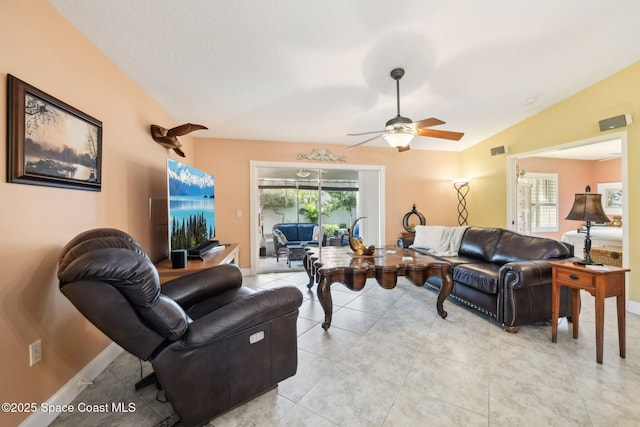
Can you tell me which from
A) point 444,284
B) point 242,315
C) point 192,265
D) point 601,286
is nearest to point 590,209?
point 601,286

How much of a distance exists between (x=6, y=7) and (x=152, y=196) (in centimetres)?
176

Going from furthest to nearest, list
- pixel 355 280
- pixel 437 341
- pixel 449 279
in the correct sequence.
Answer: pixel 449 279 < pixel 355 280 < pixel 437 341

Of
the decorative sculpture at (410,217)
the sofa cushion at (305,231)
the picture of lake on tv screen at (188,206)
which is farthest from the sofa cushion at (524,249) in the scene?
the picture of lake on tv screen at (188,206)

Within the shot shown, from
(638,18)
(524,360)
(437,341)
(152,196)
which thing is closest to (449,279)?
(437,341)

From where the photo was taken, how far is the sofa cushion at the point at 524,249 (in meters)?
2.74

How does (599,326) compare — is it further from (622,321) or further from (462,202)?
(462,202)

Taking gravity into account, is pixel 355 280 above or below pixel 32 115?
below

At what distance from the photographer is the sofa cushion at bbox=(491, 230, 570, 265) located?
8.99 feet

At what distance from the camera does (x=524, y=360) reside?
199 centimetres

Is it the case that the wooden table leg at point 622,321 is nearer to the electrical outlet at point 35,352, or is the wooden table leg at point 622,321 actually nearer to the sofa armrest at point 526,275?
the sofa armrest at point 526,275

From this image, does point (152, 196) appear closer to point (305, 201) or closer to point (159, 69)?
point (159, 69)

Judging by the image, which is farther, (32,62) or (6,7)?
(32,62)

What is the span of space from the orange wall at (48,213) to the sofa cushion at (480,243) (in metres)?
4.17

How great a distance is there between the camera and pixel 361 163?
511 centimetres
